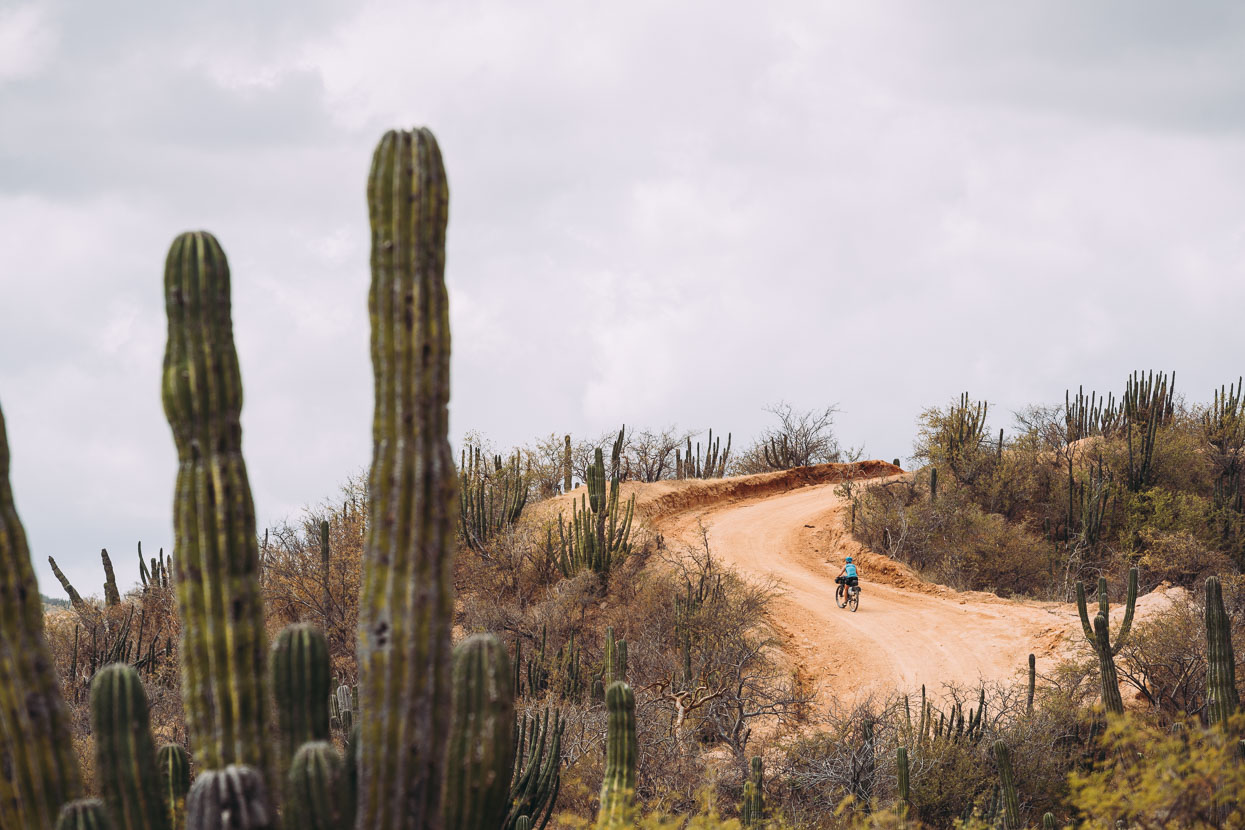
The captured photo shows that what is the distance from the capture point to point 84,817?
480 cm

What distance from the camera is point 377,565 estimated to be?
5.07 metres

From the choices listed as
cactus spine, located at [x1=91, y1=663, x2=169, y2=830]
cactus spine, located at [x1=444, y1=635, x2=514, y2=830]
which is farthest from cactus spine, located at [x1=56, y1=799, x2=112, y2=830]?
cactus spine, located at [x1=444, y1=635, x2=514, y2=830]

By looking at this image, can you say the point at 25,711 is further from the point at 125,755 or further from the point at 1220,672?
the point at 1220,672

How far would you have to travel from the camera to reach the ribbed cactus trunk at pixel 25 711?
205 inches

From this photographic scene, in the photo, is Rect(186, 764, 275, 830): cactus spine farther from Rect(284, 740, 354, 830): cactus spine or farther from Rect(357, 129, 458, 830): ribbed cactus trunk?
Rect(357, 129, 458, 830): ribbed cactus trunk

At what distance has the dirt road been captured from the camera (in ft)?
62.3

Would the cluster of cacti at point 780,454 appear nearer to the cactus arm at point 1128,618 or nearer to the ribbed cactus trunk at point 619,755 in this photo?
the cactus arm at point 1128,618

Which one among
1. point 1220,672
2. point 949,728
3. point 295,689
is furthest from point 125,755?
point 949,728

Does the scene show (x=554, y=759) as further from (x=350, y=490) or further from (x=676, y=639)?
(x=350, y=490)

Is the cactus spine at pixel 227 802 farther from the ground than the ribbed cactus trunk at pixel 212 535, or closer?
closer

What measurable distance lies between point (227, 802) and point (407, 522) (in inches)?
57.3

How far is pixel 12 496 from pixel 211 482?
1.21m

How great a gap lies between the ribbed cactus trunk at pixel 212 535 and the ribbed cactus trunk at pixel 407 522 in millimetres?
615

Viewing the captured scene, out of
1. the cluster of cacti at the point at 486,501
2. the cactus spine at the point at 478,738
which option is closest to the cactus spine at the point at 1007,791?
the cactus spine at the point at 478,738
